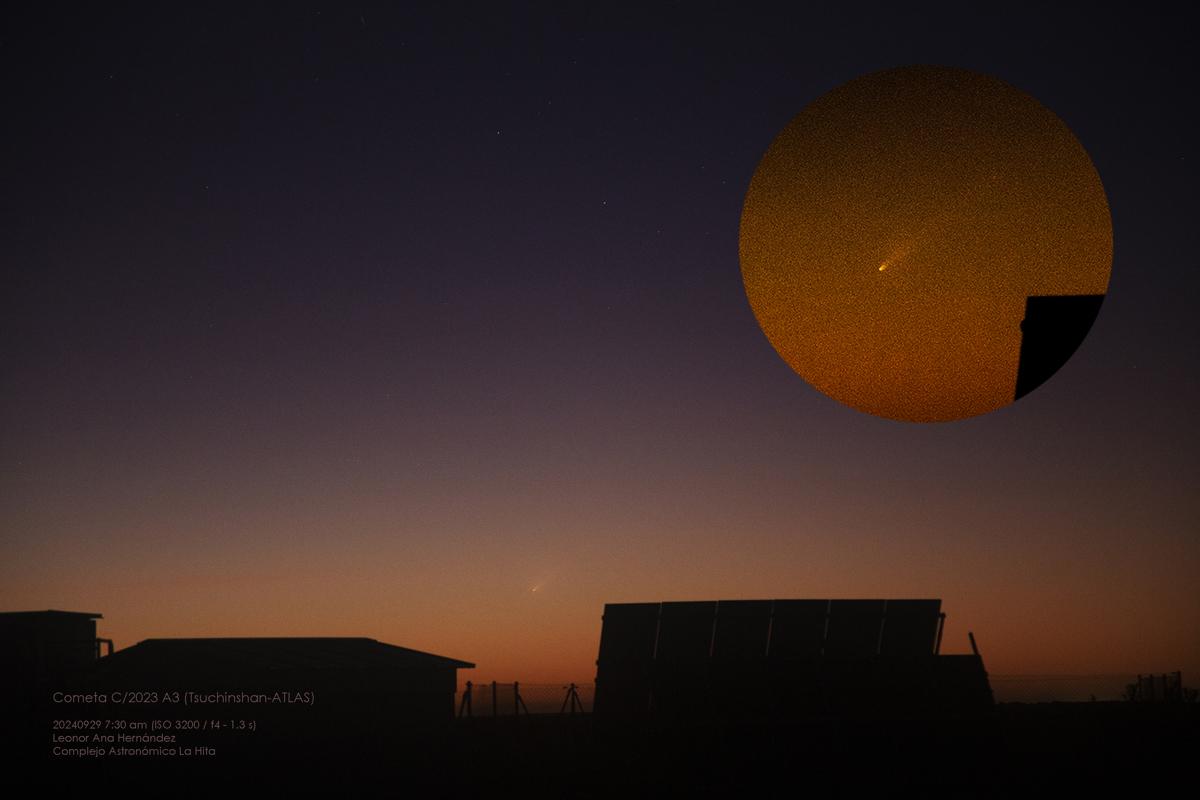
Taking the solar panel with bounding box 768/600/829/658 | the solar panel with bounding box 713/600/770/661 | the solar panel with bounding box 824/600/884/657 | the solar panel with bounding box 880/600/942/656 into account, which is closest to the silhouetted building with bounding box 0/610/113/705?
the solar panel with bounding box 713/600/770/661

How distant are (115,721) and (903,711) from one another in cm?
2236

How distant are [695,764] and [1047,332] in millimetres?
14006

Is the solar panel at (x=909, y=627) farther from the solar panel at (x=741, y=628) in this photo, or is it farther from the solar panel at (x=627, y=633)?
the solar panel at (x=627, y=633)

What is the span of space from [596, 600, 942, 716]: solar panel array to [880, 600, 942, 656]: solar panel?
0.08ft

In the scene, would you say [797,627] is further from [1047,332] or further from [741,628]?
[1047,332]

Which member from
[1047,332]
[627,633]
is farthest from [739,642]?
[1047,332]

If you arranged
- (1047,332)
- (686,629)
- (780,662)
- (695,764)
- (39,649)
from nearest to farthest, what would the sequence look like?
(1047,332) → (695,764) → (780,662) → (686,629) → (39,649)

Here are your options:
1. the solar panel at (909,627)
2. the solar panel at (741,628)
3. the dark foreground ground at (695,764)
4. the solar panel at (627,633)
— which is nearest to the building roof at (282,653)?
the dark foreground ground at (695,764)

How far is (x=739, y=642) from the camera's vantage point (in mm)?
27922

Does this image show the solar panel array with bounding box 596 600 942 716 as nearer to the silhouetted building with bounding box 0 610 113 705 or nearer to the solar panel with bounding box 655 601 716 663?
the solar panel with bounding box 655 601 716 663

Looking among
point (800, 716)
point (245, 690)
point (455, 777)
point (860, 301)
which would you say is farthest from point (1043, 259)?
point (245, 690)

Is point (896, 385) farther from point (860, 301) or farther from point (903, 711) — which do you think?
point (903, 711)

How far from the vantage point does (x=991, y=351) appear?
429 inches

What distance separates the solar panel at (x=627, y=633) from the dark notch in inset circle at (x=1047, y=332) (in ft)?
60.1
